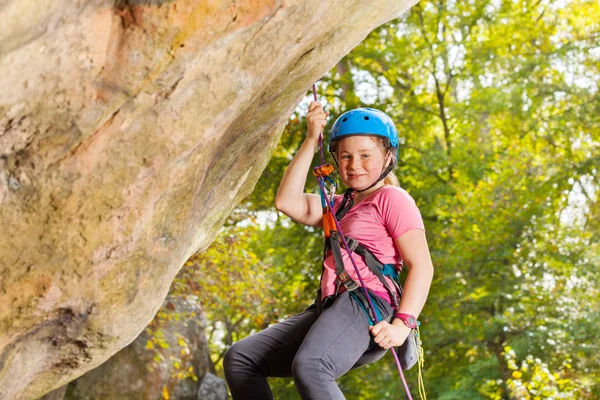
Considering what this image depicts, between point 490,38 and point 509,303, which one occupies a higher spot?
point 490,38

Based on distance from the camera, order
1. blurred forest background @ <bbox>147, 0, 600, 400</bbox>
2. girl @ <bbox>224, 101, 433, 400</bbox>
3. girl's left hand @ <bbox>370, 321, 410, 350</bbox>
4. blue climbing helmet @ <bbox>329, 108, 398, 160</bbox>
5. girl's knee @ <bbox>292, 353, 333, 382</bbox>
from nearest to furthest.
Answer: girl's knee @ <bbox>292, 353, 333, 382</bbox>, girl @ <bbox>224, 101, 433, 400</bbox>, girl's left hand @ <bbox>370, 321, 410, 350</bbox>, blue climbing helmet @ <bbox>329, 108, 398, 160</bbox>, blurred forest background @ <bbox>147, 0, 600, 400</bbox>

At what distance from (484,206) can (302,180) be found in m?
10.8

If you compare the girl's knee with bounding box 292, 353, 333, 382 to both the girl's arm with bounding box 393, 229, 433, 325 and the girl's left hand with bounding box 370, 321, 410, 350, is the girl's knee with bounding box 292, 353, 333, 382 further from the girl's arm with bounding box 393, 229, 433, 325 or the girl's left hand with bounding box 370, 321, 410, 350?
the girl's arm with bounding box 393, 229, 433, 325

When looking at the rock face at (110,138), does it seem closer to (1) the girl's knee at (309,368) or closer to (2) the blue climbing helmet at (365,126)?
(2) the blue climbing helmet at (365,126)

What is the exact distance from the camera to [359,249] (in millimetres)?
3996

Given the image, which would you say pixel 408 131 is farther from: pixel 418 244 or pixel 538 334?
pixel 418 244

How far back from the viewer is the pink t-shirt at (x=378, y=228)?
398cm

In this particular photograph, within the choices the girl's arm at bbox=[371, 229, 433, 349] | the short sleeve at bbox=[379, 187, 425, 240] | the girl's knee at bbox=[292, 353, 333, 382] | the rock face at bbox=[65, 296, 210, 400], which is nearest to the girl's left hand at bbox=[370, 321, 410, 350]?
the girl's arm at bbox=[371, 229, 433, 349]

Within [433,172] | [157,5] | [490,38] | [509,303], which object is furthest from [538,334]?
[157,5]

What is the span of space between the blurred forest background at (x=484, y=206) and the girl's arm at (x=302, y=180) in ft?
22.0

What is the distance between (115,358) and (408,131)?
7.25 m

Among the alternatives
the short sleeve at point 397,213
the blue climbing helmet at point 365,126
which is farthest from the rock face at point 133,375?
the short sleeve at point 397,213

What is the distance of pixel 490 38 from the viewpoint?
17.1 metres

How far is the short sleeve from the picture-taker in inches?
156
